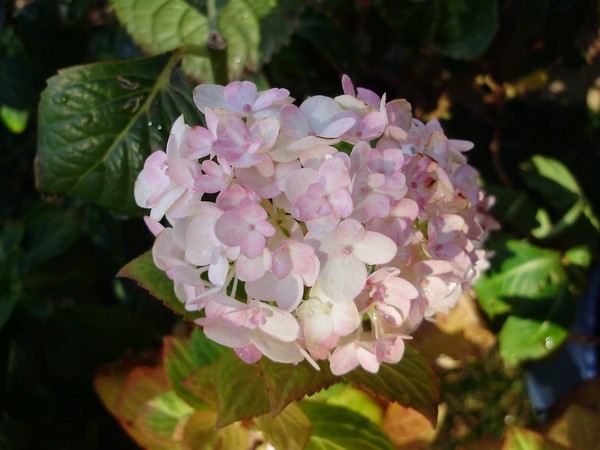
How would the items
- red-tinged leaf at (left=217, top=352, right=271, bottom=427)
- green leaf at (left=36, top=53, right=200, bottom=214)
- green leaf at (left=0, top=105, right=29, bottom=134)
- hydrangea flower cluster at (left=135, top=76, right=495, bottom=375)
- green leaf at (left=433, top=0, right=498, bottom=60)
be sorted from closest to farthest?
1. hydrangea flower cluster at (left=135, top=76, right=495, bottom=375)
2. red-tinged leaf at (left=217, top=352, right=271, bottom=427)
3. green leaf at (left=36, top=53, right=200, bottom=214)
4. green leaf at (left=433, top=0, right=498, bottom=60)
5. green leaf at (left=0, top=105, right=29, bottom=134)

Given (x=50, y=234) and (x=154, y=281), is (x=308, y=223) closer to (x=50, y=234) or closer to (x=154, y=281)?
(x=154, y=281)

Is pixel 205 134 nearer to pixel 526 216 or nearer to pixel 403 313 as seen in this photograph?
pixel 403 313

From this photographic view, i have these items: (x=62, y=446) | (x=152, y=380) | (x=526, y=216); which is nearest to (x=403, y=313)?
(x=152, y=380)

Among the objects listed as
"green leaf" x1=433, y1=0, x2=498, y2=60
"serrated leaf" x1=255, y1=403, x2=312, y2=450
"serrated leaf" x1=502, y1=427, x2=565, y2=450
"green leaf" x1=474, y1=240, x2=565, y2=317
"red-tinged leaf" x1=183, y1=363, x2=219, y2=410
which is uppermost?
"green leaf" x1=433, y1=0, x2=498, y2=60

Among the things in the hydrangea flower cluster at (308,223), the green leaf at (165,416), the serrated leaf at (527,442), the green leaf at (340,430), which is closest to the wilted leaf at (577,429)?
the serrated leaf at (527,442)

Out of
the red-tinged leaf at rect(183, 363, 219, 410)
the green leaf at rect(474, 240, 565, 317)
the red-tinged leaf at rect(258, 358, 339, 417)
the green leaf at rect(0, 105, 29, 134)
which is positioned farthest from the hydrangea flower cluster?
the green leaf at rect(0, 105, 29, 134)

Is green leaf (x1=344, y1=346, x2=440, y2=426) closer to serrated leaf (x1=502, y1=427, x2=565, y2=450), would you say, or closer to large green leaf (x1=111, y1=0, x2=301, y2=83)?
serrated leaf (x1=502, y1=427, x2=565, y2=450)
